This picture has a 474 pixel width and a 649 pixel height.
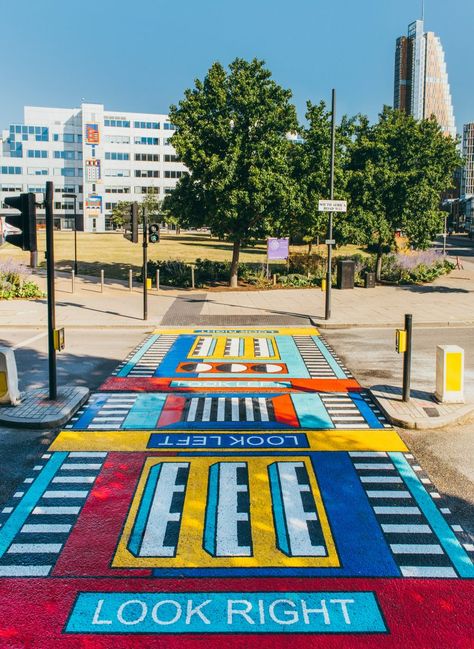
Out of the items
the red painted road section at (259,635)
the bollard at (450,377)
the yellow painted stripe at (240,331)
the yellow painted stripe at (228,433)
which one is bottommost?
the red painted road section at (259,635)

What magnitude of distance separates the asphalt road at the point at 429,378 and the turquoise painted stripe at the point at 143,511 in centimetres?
346

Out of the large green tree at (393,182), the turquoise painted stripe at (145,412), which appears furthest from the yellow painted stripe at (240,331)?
the large green tree at (393,182)

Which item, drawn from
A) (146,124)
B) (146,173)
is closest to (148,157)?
(146,173)

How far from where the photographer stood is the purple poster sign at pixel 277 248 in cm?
3088

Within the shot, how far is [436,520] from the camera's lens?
6.65m

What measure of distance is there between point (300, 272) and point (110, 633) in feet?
98.6

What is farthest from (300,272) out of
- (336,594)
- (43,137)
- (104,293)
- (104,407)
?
(43,137)

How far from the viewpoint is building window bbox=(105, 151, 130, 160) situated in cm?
11119

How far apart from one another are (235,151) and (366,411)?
61.0 feet

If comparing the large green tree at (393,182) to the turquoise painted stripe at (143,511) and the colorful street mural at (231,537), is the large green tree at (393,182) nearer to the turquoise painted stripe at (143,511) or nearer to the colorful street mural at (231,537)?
the colorful street mural at (231,537)

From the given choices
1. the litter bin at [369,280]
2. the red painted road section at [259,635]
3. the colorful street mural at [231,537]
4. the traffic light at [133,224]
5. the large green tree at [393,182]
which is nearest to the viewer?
Answer: the red painted road section at [259,635]

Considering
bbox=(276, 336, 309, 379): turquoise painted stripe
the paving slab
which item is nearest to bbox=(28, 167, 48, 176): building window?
bbox=(276, 336, 309, 379): turquoise painted stripe

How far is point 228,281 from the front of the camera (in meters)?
32.5

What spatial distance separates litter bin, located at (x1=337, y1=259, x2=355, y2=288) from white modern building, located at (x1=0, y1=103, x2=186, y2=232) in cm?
8509
